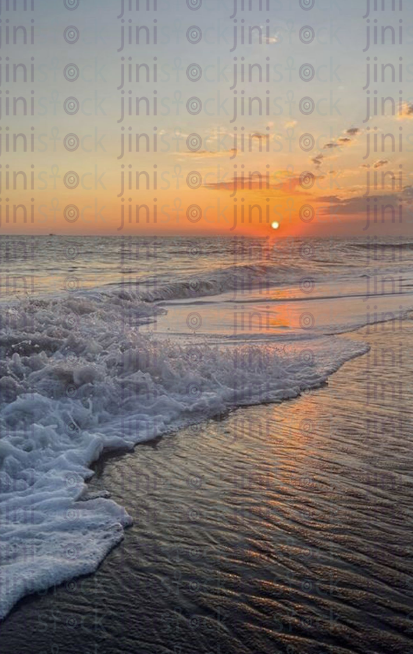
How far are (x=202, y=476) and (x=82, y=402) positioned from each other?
294 cm

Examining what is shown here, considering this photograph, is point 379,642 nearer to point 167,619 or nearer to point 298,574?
point 298,574

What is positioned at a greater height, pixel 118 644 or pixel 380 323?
pixel 380 323

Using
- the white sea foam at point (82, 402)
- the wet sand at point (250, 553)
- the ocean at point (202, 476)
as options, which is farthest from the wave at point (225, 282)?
the wet sand at point (250, 553)

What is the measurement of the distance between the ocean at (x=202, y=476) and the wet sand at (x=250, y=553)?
0.06 ft

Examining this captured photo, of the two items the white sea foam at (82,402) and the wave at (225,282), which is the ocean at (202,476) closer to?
the white sea foam at (82,402)

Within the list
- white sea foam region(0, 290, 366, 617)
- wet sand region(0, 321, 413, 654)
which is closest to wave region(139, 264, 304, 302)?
white sea foam region(0, 290, 366, 617)

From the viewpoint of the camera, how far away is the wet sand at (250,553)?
3.90m

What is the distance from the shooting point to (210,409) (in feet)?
29.7

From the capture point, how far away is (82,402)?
8.70 metres

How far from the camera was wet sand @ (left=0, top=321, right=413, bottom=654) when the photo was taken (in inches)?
154

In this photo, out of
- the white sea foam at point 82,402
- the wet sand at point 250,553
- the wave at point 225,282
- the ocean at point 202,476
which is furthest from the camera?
the wave at point 225,282

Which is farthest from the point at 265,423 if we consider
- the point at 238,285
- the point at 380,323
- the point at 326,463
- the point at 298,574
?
the point at 238,285

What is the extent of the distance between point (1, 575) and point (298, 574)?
2243 mm

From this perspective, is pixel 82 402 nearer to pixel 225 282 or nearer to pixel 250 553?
pixel 250 553
